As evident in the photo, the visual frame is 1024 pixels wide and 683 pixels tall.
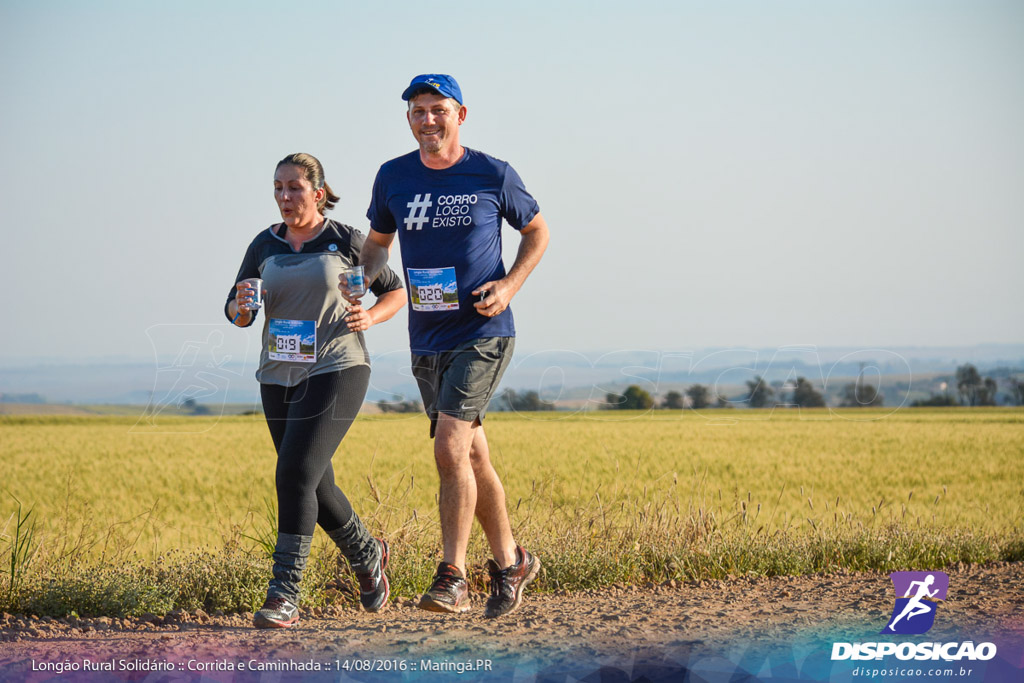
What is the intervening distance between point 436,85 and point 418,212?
598mm

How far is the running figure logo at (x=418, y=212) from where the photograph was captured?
4.59 m

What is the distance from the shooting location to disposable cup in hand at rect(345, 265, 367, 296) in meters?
4.58

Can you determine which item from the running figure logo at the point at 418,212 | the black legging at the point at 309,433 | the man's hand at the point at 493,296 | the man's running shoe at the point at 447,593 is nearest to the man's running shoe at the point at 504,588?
the man's running shoe at the point at 447,593

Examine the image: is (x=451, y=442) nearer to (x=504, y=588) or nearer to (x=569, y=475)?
(x=504, y=588)

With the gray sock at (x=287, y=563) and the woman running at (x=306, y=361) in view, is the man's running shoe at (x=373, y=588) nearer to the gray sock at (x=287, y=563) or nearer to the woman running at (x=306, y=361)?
the woman running at (x=306, y=361)

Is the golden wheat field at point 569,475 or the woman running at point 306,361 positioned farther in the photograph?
the golden wheat field at point 569,475

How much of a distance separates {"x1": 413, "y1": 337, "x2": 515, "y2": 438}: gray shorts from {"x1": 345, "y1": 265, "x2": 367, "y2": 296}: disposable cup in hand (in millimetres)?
438

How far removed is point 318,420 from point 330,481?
393 mm

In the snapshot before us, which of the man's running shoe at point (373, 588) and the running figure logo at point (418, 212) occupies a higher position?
the running figure logo at point (418, 212)

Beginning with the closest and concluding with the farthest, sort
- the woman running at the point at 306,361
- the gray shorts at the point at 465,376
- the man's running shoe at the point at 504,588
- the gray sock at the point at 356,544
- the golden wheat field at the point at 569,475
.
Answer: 1. the gray shorts at the point at 465,376
2. the woman running at the point at 306,361
3. the man's running shoe at the point at 504,588
4. the gray sock at the point at 356,544
5. the golden wheat field at the point at 569,475

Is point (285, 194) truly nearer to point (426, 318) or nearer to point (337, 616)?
point (426, 318)

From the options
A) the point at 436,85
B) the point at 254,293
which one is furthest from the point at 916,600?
the point at 254,293

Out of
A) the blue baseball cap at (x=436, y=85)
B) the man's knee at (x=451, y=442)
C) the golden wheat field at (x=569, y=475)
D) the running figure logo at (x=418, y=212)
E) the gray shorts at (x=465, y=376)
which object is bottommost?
the golden wheat field at (x=569, y=475)

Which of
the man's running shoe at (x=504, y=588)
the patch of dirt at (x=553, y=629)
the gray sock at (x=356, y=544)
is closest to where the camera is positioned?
the patch of dirt at (x=553, y=629)
